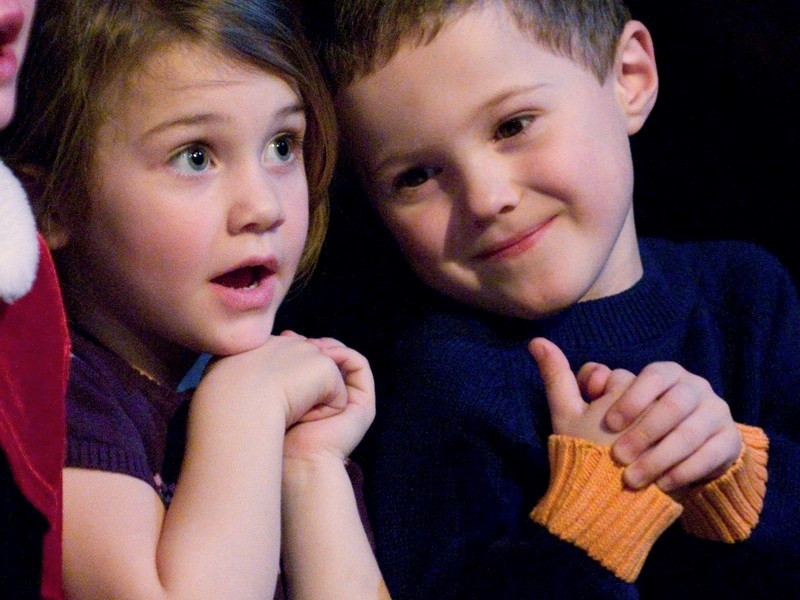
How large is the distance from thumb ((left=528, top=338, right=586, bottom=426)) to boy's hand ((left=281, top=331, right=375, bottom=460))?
Result: 19 cm

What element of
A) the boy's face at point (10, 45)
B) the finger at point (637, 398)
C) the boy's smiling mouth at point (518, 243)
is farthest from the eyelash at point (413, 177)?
the boy's face at point (10, 45)

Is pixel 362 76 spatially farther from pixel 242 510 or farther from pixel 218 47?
pixel 242 510

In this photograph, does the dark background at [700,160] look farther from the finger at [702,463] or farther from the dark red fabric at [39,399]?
the dark red fabric at [39,399]

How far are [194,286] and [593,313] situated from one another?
48 cm

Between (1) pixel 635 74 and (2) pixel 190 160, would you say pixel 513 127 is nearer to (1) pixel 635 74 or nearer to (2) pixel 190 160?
(1) pixel 635 74

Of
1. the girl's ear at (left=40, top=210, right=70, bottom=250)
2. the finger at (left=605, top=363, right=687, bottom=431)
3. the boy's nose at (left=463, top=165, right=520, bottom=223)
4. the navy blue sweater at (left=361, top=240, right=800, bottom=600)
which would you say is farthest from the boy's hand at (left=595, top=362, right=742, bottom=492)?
the girl's ear at (left=40, top=210, right=70, bottom=250)

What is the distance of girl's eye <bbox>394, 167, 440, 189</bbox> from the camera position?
3.81ft

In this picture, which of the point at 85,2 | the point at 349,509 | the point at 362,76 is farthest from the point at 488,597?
the point at 85,2

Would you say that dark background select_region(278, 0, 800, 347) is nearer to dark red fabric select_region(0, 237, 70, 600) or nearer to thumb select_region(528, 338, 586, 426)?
thumb select_region(528, 338, 586, 426)

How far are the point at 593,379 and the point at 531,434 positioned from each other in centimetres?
9

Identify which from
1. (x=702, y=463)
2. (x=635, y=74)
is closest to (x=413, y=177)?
(x=635, y=74)

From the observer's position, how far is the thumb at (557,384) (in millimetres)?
1104

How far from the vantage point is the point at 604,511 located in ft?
3.43

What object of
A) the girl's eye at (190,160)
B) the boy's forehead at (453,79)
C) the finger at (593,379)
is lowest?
the finger at (593,379)
